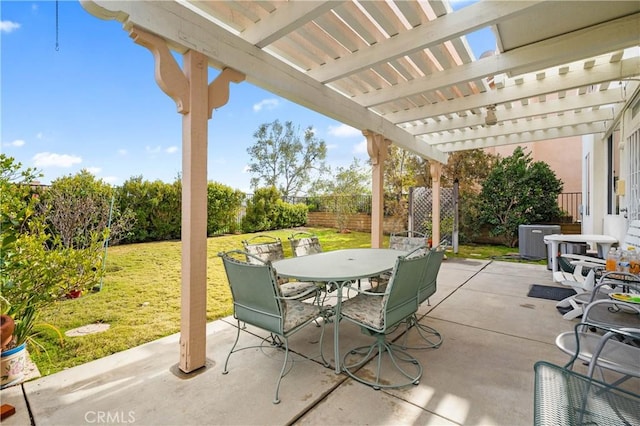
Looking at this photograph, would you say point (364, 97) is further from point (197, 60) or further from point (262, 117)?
point (262, 117)

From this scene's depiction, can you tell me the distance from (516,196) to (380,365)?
8727 mm

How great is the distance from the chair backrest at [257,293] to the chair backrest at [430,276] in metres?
1.31

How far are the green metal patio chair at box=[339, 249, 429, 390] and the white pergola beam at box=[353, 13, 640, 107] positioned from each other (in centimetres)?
234

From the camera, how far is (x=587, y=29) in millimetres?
2793

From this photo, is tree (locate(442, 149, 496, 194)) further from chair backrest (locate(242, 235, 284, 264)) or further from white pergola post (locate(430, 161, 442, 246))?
chair backrest (locate(242, 235, 284, 264))

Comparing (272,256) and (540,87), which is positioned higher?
(540,87)

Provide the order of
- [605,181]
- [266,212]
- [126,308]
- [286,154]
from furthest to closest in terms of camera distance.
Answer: [286,154] → [266,212] → [605,181] → [126,308]

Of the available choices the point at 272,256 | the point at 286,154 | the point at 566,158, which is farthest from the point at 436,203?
the point at 286,154

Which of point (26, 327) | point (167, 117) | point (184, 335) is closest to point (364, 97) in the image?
point (184, 335)

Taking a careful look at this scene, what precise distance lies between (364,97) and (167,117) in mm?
10519

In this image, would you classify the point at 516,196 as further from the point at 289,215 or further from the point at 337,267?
the point at 337,267

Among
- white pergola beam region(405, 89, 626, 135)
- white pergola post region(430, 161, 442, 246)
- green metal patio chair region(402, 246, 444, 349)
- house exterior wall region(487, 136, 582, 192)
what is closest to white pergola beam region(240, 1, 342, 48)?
green metal patio chair region(402, 246, 444, 349)

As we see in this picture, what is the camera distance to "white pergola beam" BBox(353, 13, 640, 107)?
8.80 feet

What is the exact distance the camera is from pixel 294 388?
7.03ft
